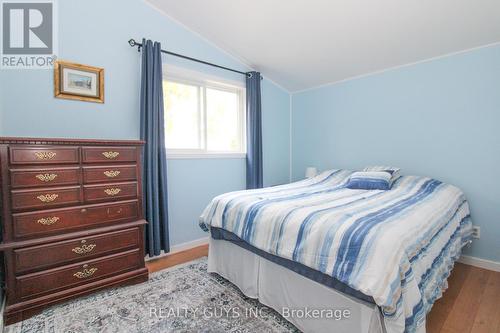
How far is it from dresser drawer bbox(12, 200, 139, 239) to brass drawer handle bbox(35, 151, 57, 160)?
367 millimetres

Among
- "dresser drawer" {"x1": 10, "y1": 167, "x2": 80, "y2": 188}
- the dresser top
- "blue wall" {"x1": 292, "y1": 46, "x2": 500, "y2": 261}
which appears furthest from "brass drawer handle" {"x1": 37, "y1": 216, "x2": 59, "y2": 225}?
"blue wall" {"x1": 292, "y1": 46, "x2": 500, "y2": 261}

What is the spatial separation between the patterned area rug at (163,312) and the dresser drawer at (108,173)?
896 millimetres

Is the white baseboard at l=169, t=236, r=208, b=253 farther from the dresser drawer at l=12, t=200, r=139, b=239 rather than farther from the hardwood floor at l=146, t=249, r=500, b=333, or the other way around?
A: the dresser drawer at l=12, t=200, r=139, b=239

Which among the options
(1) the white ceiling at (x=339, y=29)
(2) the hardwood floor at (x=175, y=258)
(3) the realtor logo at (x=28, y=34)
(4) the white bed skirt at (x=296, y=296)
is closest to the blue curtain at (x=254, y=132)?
(1) the white ceiling at (x=339, y=29)

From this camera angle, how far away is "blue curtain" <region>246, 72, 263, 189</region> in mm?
3406

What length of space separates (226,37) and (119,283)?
2.74m

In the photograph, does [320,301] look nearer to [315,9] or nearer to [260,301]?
[260,301]

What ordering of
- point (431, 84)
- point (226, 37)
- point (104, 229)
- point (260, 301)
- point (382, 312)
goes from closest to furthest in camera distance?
point (382, 312)
point (260, 301)
point (104, 229)
point (431, 84)
point (226, 37)

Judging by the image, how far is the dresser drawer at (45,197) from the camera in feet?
5.29

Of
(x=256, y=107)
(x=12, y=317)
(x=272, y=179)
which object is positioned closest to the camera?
(x=12, y=317)

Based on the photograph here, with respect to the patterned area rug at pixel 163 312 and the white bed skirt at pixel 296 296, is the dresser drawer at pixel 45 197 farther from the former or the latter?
the white bed skirt at pixel 296 296

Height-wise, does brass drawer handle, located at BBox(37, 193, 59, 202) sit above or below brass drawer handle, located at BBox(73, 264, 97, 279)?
above

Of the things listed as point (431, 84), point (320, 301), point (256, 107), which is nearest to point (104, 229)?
point (320, 301)

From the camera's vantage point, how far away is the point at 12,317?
1.59 metres
